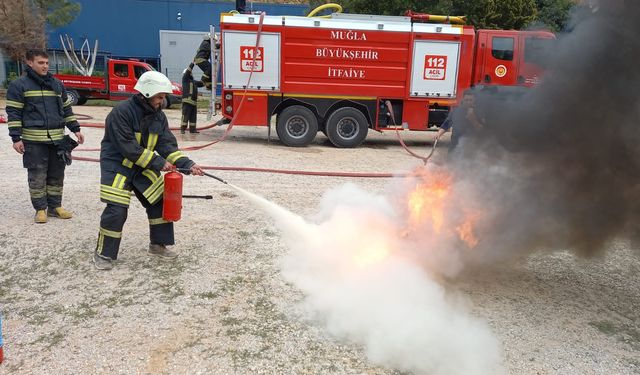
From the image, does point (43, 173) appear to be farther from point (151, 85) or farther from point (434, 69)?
point (434, 69)

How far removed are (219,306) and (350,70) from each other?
796cm

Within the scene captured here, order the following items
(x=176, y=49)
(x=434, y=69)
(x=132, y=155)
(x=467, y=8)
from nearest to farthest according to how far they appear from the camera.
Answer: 1. (x=132, y=155)
2. (x=434, y=69)
3. (x=467, y=8)
4. (x=176, y=49)

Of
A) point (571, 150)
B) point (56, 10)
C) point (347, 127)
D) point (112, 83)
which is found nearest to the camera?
point (571, 150)

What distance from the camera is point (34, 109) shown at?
488 cm

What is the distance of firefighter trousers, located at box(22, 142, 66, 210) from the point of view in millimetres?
4953

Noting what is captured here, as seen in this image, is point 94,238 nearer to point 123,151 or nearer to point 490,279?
point 123,151

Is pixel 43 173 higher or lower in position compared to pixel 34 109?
lower

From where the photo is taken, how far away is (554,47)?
11.3 feet

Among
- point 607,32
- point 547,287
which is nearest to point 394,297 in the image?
point 547,287

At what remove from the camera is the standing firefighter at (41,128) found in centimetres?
481

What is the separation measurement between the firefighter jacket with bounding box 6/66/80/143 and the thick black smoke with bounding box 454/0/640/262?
13.3 feet

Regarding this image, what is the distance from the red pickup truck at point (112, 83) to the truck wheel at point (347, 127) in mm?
10026

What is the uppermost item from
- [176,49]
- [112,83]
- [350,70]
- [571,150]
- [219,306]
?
[176,49]

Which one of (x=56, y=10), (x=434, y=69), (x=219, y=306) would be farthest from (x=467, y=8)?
(x=219, y=306)
